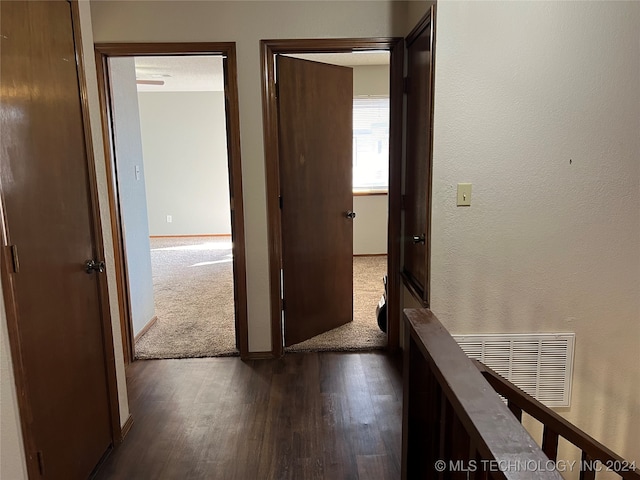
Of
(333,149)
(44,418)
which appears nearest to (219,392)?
(44,418)

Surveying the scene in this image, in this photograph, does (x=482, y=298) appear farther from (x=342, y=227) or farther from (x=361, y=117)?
(x=361, y=117)

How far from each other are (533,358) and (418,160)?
123 centimetres

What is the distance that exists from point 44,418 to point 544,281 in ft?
7.51

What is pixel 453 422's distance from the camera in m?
1.24

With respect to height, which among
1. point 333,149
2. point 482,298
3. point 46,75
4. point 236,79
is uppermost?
point 236,79

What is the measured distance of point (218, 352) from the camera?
329 cm

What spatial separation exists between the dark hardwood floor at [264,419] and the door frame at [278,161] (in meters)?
0.32

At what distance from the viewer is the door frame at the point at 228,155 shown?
2844 mm

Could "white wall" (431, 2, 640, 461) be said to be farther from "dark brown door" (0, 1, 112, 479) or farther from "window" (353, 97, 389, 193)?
"window" (353, 97, 389, 193)

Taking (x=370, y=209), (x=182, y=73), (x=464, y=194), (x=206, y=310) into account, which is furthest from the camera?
(x=370, y=209)

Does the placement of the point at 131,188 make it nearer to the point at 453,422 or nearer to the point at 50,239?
the point at 50,239

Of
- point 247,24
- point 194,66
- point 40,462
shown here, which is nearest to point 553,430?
point 40,462

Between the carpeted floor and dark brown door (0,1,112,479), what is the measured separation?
4.42 feet

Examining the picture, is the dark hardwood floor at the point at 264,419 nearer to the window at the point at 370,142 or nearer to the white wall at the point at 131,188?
the white wall at the point at 131,188
